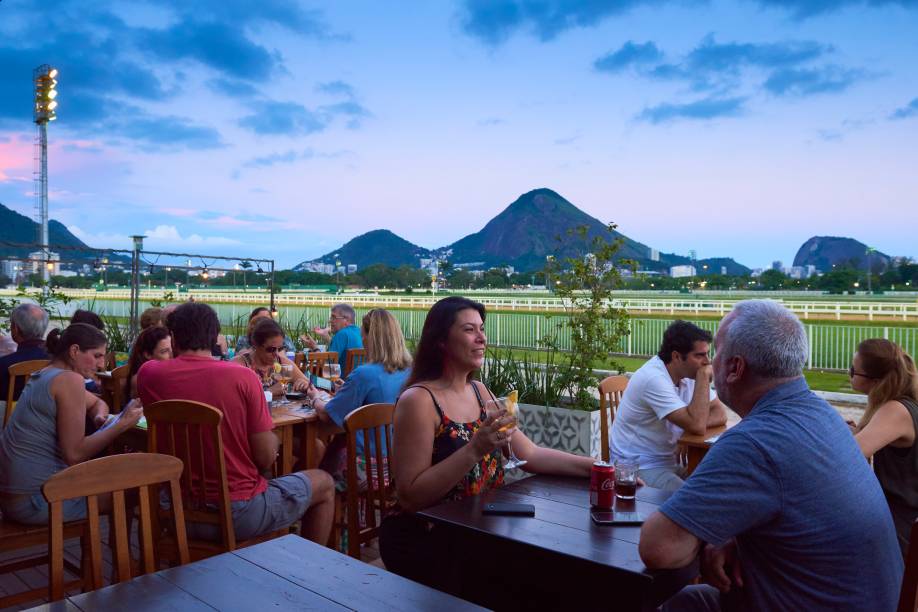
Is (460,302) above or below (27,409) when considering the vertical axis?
above

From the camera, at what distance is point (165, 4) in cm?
1783

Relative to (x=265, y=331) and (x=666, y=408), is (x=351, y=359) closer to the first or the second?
(x=265, y=331)

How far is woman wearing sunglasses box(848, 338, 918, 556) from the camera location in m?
2.78

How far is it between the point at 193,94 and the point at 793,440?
73.9 ft

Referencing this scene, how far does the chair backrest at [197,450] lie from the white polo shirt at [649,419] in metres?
2.47

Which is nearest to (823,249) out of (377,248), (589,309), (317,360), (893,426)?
(377,248)

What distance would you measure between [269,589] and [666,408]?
278cm

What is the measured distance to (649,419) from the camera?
152 inches

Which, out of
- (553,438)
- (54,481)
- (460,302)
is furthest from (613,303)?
(54,481)

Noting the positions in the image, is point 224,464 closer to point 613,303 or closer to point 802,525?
point 802,525

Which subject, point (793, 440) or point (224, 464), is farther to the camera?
point (224, 464)

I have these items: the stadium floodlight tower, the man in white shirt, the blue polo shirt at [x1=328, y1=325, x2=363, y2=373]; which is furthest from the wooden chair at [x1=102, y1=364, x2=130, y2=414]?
the stadium floodlight tower

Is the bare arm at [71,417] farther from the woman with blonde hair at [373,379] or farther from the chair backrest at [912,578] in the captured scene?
the chair backrest at [912,578]

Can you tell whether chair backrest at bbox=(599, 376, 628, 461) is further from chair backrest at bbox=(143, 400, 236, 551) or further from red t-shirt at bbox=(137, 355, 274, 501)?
chair backrest at bbox=(143, 400, 236, 551)
